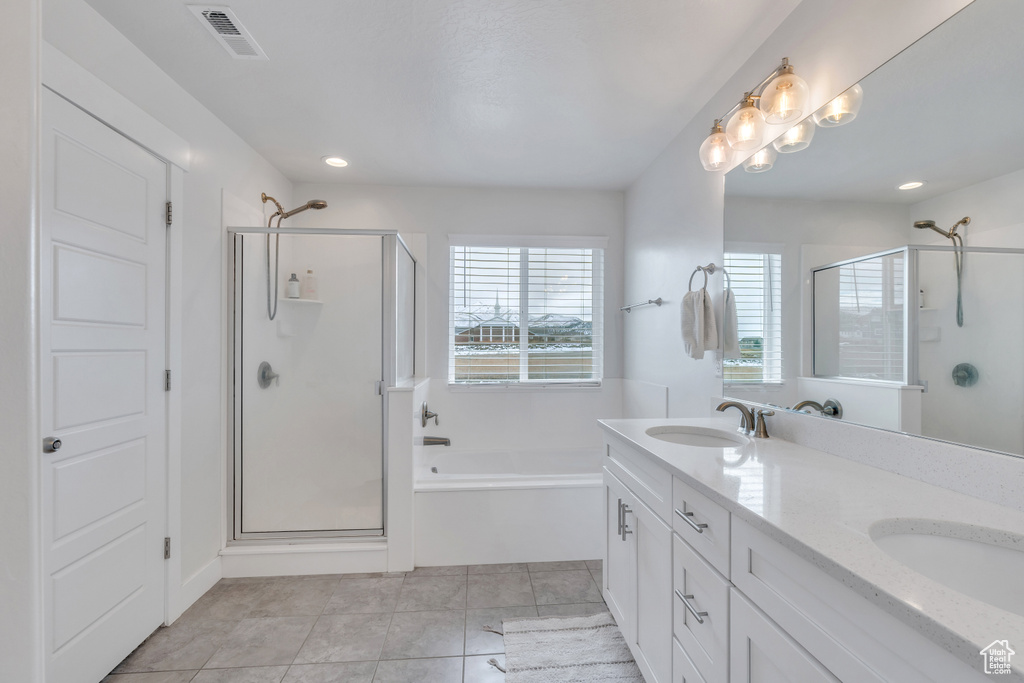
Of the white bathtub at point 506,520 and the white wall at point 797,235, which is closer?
the white wall at point 797,235

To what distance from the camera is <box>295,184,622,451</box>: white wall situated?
11.0 feet

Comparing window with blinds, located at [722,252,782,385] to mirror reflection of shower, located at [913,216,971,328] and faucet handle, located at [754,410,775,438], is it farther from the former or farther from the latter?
mirror reflection of shower, located at [913,216,971,328]

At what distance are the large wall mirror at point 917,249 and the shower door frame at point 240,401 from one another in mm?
1917

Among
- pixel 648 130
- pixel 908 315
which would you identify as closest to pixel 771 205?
pixel 908 315

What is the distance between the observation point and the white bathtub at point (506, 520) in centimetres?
250

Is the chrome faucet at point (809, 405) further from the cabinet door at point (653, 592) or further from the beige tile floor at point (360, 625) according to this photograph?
the beige tile floor at point (360, 625)

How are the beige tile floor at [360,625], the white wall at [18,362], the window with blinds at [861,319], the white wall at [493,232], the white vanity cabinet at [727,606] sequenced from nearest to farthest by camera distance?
the white wall at [18,362]
the white vanity cabinet at [727,606]
the window with blinds at [861,319]
the beige tile floor at [360,625]
the white wall at [493,232]

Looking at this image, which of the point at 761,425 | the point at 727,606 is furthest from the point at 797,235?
the point at 727,606

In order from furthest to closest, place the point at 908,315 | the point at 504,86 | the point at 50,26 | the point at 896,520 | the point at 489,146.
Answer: the point at 489,146 < the point at 504,86 < the point at 50,26 < the point at 908,315 < the point at 896,520

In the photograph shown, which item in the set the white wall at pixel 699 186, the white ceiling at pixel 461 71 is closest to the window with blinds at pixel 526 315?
the white wall at pixel 699 186

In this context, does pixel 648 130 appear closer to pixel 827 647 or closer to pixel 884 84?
pixel 884 84

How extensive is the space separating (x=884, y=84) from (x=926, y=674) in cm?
144

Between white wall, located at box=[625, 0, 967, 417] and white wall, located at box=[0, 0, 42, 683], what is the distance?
180cm

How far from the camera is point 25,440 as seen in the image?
53 centimetres
